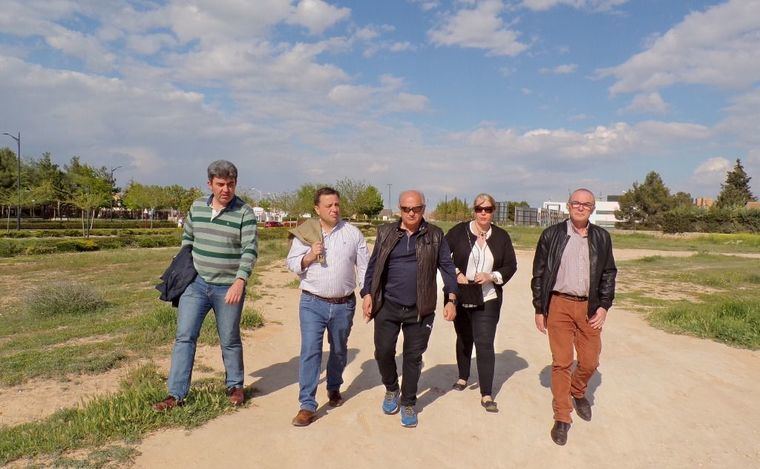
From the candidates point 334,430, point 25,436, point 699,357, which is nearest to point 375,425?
point 334,430

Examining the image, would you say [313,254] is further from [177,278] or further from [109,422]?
[109,422]

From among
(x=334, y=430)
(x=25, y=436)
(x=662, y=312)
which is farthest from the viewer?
(x=662, y=312)

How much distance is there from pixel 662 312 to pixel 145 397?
8439 mm

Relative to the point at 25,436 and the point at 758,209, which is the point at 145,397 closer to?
the point at 25,436

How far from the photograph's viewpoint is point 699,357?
607 centimetres

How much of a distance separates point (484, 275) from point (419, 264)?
0.70 metres

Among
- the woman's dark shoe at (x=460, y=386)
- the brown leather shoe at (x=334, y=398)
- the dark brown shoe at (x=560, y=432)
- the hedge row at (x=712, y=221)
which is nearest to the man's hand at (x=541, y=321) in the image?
the dark brown shoe at (x=560, y=432)

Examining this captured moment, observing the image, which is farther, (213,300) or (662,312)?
(662,312)

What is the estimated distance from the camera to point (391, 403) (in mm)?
4121

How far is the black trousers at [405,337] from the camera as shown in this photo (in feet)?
12.8

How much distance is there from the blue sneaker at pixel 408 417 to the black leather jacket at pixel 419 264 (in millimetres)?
775

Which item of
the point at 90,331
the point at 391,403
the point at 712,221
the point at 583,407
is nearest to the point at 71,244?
the point at 90,331

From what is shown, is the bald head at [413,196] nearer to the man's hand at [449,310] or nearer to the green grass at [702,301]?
the man's hand at [449,310]

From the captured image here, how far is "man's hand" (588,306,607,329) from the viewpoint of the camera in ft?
12.9
